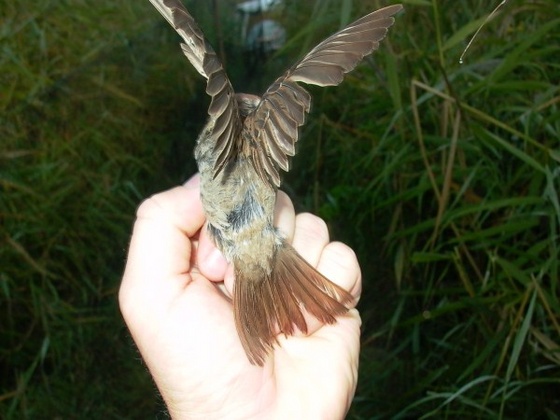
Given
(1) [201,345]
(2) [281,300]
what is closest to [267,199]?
(2) [281,300]

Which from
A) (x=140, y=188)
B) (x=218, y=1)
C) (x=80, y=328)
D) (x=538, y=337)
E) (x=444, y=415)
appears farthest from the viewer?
(x=218, y=1)

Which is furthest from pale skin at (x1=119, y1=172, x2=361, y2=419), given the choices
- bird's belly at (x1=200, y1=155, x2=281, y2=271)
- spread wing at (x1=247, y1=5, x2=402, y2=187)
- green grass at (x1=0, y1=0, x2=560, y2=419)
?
green grass at (x1=0, y1=0, x2=560, y2=419)

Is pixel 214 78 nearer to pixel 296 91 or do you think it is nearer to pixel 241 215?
pixel 296 91

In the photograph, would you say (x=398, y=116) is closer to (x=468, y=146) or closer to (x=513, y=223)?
(x=468, y=146)

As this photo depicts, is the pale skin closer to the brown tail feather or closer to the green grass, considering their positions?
the brown tail feather

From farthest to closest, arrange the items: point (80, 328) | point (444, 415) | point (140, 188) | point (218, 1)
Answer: point (218, 1) < point (140, 188) < point (80, 328) < point (444, 415)

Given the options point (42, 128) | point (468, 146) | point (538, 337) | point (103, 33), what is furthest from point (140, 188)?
point (538, 337)
